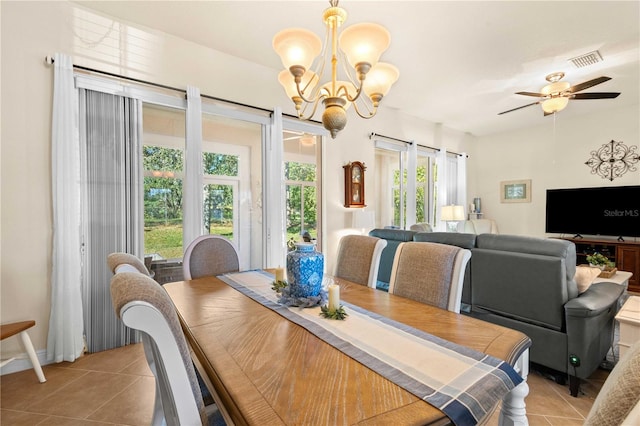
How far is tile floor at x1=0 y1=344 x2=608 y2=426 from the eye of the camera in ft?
5.80

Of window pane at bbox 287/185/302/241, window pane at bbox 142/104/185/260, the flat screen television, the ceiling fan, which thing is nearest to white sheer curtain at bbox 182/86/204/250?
window pane at bbox 142/104/185/260

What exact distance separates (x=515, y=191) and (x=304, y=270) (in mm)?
6474

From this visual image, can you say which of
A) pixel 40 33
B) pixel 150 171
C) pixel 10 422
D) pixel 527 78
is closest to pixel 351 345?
pixel 10 422

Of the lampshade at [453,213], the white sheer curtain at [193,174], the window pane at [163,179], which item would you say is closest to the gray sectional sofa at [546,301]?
the white sheer curtain at [193,174]

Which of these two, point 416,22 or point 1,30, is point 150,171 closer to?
point 1,30

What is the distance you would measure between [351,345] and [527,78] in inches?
174

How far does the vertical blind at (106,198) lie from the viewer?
251 centimetres

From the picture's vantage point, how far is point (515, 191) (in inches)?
247

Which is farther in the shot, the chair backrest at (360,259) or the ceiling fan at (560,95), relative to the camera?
the ceiling fan at (560,95)

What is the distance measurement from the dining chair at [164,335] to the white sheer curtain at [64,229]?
2114 mm

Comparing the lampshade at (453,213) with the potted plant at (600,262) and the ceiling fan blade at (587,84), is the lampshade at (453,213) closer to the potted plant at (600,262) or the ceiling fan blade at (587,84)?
the potted plant at (600,262)

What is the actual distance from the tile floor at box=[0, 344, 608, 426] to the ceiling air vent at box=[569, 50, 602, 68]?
3.22 meters

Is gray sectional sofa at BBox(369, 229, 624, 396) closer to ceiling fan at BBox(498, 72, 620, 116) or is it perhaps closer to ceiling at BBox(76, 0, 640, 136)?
ceiling at BBox(76, 0, 640, 136)

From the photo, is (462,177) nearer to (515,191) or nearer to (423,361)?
(515,191)
